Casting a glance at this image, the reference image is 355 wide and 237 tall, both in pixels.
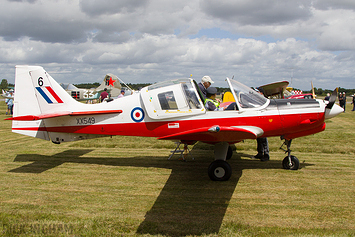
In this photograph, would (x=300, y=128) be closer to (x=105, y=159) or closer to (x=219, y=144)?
(x=219, y=144)

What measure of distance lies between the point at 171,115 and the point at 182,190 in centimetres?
169

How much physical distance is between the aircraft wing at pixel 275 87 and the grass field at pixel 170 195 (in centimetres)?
531

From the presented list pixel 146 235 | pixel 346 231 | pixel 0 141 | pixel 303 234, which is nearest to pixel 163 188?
pixel 146 235

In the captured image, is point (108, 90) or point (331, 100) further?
point (108, 90)

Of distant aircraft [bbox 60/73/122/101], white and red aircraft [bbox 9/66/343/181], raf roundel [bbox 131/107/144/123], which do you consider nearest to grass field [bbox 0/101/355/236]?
white and red aircraft [bbox 9/66/343/181]

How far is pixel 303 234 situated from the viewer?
11.6ft

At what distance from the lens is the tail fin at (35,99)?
6.89m

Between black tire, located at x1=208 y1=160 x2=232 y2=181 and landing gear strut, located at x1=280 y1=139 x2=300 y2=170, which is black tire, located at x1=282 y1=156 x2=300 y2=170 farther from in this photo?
black tire, located at x1=208 y1=160 x2=232 y2=181

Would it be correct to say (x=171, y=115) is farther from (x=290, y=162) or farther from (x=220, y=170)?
(x=290, y=162)

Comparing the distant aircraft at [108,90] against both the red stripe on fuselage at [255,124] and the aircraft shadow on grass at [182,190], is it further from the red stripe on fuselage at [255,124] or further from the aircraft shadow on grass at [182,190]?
the red stripe on fuselage at [255,124]

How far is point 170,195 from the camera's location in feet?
16.3

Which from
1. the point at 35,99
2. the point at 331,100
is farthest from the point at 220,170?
the point at 35,99

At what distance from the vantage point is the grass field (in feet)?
12.4

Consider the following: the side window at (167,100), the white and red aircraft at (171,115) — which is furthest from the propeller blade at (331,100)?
the side window at (167,100)
